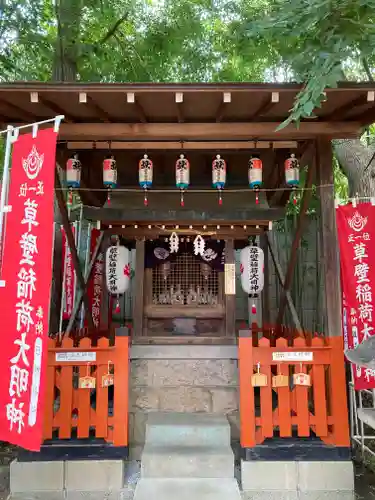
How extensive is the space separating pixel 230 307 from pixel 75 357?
13.5 ft

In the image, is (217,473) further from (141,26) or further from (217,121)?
(141,26)

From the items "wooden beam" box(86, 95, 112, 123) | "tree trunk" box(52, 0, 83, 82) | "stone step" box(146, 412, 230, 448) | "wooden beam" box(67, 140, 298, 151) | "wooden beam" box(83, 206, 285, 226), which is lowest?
"stone step" box(146, 412, 230, 448)

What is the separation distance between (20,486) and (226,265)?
5.23m

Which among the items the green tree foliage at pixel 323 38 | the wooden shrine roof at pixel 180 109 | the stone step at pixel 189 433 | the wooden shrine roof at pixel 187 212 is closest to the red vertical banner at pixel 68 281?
the wooden shrine roof at pixel 187 212

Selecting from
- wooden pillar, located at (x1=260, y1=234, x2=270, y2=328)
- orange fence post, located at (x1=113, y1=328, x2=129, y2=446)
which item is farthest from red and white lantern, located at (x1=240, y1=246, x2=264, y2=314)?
orange fence post, located at (x1=113, y1=328, x2=129, y2=446)

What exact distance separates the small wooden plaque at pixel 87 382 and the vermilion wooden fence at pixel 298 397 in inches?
69.0

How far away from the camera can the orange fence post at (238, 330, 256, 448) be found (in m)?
4.69

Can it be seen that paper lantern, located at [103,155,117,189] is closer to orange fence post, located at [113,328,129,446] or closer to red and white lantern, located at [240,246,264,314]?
orange fence post, located at [113,328,129,446]

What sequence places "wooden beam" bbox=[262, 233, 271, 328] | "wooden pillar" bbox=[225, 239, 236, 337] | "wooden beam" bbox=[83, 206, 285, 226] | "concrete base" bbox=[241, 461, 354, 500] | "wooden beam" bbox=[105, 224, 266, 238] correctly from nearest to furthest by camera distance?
"concrete base" bbox=[241, 461, 354, 500] < "wooden beam" bbox=[83, 206, 285, 226] < "wooden beam" bbox=[105, 224, 266, 238] < "wooden pillar" bbox=[225, 239, 236, 337] < "wooden beam" bbox=[262, 233, 271, 328]

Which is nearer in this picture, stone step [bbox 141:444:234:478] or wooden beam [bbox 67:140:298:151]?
stone step [bbox 141:444:234:478]

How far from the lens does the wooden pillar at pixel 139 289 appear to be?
26.8 ft

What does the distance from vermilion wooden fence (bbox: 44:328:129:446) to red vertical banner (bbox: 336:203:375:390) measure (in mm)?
2895

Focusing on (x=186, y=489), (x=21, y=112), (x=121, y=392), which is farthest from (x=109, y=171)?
(x=186, y=489)

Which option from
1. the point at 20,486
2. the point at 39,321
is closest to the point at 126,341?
the point at 39,321
